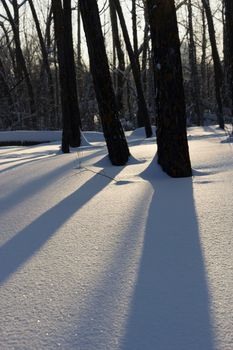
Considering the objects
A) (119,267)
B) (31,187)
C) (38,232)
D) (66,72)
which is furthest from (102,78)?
(119,267)

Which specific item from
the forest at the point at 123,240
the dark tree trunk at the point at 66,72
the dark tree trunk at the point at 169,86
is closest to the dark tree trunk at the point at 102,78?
the forest at the point at 123,240

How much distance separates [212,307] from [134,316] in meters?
0.32

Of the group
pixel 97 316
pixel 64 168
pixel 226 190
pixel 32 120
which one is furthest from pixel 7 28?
pixel 97 316

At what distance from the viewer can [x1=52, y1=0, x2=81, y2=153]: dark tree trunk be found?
8.74 meters

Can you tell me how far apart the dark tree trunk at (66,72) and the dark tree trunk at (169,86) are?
4.58m

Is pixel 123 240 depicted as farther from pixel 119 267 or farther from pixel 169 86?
pixel 169 86

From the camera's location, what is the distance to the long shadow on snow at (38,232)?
2369 millimetres

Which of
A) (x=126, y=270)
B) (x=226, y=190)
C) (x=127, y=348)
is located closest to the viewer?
(x=127, y=348)

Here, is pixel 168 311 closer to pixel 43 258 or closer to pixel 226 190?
pixel 43 258

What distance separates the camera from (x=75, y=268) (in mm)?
2203

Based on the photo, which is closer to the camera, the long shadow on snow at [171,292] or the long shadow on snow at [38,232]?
the long shadow on snow at [171,292]

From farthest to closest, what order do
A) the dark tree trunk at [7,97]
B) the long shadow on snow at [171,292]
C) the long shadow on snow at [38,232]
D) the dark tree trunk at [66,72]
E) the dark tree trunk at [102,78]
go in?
the dark tree trunk at [7,97], the dark tree trunk at [66,72], the dark tree trunk at [102,78], the long shadow on snow at [38,232], the long shadow on snow at [171,292]

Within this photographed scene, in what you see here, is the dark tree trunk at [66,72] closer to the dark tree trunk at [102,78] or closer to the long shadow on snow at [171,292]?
the dark tree trunk at [102,78]

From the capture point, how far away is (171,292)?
6.17 ft
